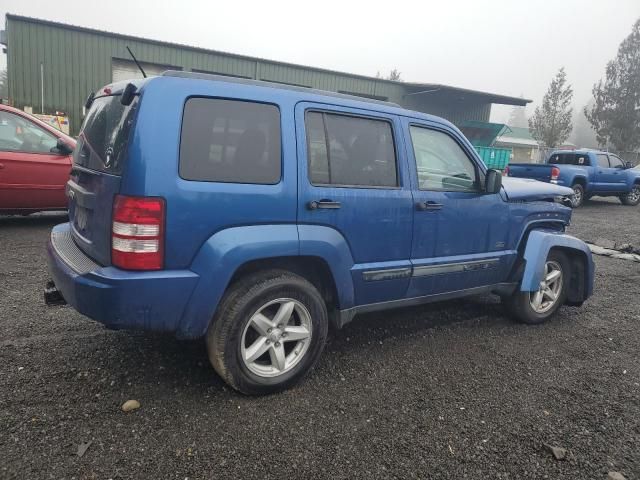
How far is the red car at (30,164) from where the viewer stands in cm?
641

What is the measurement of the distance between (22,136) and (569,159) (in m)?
14.8

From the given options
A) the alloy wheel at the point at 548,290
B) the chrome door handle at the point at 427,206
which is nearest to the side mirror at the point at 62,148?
the chrome door handle at the point at 427,206

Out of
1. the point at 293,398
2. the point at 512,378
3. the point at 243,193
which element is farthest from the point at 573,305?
the point at 243,193

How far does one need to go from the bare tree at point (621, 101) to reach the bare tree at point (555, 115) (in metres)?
6.44

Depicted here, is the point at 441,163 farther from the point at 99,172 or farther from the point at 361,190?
the point at 99,172

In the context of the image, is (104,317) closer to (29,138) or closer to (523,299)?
(523,299)

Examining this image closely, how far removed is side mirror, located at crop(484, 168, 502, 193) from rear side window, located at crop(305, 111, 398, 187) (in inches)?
34.7

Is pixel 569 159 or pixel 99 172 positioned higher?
pixel 569 159

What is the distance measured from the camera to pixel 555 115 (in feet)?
116

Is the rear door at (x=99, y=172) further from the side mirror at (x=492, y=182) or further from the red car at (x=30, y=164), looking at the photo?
the red car at (x=30, y=164)

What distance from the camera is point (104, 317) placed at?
2402mm

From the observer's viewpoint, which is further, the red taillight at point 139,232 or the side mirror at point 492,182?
the side mirror at point 492,182

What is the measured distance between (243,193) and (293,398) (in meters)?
1.31

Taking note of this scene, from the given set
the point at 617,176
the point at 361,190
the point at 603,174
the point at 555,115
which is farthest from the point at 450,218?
the point at 555,115
